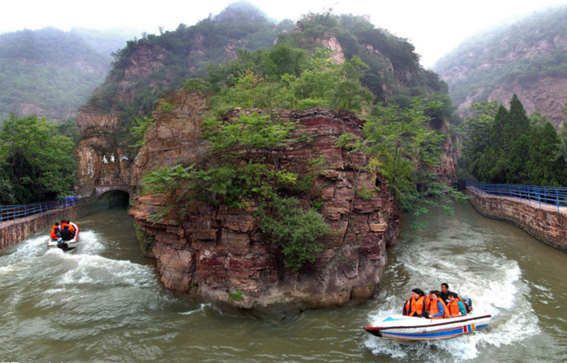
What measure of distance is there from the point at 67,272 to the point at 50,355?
18.1 feet

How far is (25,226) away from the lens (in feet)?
60.0

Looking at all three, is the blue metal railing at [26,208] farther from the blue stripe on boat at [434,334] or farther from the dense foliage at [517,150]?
the dense foliage at [517,150]

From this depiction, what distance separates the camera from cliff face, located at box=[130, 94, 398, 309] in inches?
342

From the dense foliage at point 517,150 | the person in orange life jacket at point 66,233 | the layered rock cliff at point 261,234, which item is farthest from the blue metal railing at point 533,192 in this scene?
the person in orange life jacket at point 66,233

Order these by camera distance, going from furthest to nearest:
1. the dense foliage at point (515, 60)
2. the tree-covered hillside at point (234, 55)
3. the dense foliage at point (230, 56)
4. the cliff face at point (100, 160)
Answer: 1. the dense foliage at point (515, 60)
2. the tree-covered hillside at point (234, 55)
3. the dense foliage at point (230, 56)
4. the cliff face at point (100, 160)

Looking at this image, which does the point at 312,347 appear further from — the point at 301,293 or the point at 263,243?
the point at 263,243

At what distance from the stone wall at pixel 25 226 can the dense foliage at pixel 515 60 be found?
225 ft

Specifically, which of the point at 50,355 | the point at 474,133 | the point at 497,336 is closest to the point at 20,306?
the point at 50,355

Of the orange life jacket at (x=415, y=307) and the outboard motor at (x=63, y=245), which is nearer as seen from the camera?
the orange life jacket at (x=415, y=307)

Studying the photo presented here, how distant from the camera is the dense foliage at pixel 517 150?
18.9 m

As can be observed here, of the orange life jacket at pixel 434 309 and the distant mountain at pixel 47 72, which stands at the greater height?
the distant mountain at pixel 47 72

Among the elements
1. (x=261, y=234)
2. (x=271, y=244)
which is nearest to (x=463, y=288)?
(x=271, y=244)

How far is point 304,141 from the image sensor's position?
10.2 metres

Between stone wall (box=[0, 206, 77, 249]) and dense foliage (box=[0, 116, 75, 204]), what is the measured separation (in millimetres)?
1585
